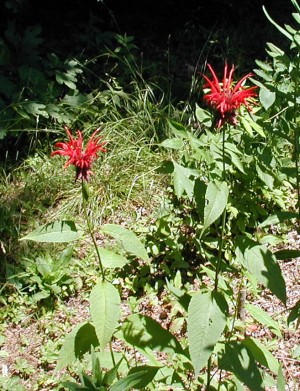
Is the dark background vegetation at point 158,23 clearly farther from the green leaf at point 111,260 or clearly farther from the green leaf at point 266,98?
the green leaf at point 111,260

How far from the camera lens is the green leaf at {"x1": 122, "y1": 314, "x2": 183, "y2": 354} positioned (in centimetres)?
163

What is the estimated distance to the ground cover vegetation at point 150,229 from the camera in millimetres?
1545

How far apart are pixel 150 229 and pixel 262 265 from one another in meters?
1.60

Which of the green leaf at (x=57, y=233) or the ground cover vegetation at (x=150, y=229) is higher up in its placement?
the green leaf at (x=57, y=233)

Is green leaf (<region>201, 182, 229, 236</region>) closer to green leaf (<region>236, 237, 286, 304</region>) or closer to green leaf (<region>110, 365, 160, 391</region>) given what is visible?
green leaf (<region>236, 237, 286, 304</region>)

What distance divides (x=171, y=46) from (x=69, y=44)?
0.81 meters

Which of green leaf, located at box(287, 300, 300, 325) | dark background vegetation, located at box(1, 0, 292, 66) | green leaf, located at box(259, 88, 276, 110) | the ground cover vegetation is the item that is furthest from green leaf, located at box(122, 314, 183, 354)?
dark background vegetation, located at box(1, 0, 292, 66)

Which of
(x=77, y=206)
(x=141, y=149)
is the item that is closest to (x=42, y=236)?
(x=77, y=206)

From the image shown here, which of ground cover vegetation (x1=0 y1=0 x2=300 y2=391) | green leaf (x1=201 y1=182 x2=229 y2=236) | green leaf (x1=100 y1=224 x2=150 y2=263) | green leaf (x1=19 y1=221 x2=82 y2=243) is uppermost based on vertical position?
green leaf (x1=201 y1=182 x2=229 y2=236)

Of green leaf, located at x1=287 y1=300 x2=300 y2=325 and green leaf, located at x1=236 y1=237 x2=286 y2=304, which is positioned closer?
green leaf, located at x1=236 y1=237 x2=286 y2=304

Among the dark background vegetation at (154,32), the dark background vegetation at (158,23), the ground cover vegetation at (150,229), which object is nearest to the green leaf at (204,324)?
the ground cover vegetation at (150,229)

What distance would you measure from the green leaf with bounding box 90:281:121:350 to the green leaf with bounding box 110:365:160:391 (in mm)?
107

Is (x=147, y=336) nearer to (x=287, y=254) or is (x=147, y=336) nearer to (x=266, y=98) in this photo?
(x=287, y=254)

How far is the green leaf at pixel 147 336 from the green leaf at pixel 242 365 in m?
0.13
